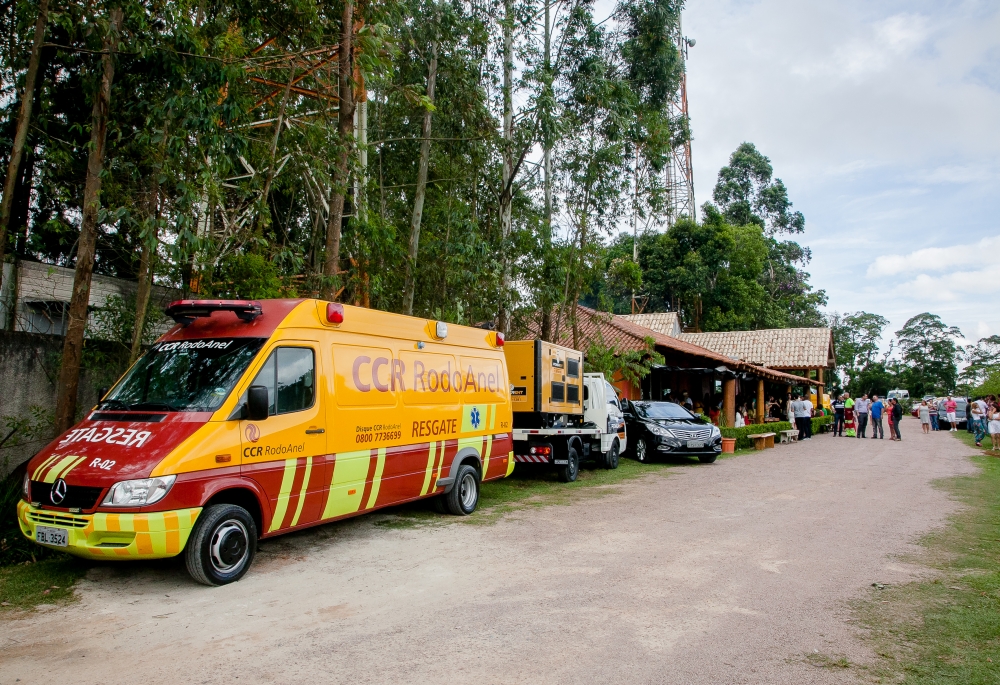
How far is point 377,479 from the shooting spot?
24.5 feet

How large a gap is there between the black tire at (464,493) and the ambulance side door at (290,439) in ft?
8.36

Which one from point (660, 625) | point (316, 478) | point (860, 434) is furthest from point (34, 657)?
point (860, 434)

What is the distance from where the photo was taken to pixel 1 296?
9219mm

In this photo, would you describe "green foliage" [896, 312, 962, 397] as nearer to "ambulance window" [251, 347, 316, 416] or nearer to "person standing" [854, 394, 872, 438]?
"person standing" [854, 394, 872, 438]

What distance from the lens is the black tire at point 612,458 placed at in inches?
607

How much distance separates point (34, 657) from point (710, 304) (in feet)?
141

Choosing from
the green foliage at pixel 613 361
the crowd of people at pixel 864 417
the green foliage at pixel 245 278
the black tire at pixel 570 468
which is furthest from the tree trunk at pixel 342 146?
the crowd of people at pixel 864 417

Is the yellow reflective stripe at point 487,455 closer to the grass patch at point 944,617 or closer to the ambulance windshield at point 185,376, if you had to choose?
the ambulance windshield at point 185,376

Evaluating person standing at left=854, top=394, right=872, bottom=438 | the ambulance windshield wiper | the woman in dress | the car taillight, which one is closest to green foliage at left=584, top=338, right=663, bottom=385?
the woman in dress

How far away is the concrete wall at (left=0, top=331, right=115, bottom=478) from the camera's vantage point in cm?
838

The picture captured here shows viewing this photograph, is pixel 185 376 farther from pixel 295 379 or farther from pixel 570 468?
pixel 570 468

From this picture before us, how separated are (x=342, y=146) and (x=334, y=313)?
364 cm

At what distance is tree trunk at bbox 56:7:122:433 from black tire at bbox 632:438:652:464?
41.6 ft

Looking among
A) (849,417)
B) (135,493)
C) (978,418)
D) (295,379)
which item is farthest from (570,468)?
(849,417)
